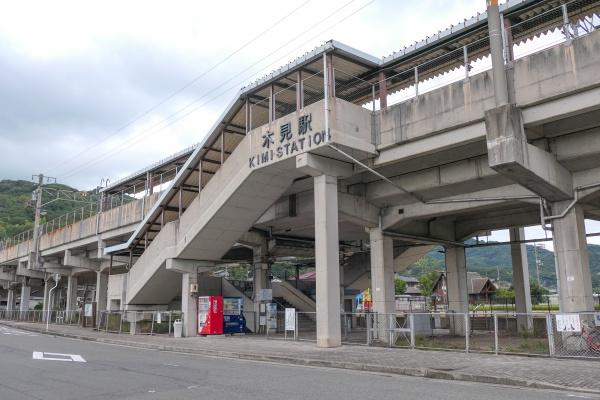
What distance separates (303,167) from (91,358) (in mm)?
9774

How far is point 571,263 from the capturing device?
17047 millimetres

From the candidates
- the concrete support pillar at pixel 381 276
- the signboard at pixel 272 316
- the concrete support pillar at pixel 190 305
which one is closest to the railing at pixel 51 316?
the concrete support pillar at pixel 190 305

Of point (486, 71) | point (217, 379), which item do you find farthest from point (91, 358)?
point (486, 71)

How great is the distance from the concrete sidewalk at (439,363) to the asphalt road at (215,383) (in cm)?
56

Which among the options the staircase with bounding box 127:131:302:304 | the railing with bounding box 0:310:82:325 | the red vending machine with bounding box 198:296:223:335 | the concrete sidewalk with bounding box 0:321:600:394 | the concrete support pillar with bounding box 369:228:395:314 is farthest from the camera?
the railing with bounding box 0:310:82:325

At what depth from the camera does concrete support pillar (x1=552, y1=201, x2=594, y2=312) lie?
16969 mm

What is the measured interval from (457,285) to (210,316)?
44.6 ft

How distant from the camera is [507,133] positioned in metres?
14.9

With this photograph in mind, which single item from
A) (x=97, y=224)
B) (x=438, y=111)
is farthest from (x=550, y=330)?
(x=97, y=224)

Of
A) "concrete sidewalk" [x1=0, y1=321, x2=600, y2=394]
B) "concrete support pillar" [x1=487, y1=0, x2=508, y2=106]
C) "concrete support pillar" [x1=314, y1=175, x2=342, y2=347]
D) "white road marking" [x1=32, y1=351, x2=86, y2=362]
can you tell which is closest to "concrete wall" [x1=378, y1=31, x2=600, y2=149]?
"concrete support pillar" [x1=487, y1=0, x2=508, y2=106]

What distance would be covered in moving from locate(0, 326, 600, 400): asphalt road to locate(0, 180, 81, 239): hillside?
70.6 m

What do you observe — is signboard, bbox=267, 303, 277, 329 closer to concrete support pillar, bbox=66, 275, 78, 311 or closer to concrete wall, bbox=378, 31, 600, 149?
concrete wall, bbox=378, 31, 600, 149

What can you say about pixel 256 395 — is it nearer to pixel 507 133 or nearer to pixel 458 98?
pixel 507 133

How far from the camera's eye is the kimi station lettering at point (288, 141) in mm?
19312
